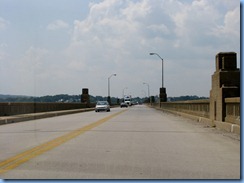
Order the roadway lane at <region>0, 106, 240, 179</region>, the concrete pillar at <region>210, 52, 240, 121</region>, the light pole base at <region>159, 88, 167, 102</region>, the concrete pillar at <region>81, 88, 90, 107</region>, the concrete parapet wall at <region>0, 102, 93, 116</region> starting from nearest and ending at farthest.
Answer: the roadway lane at <region>0, 106, 240, 179</region> < the concrete pillar at <region>210, 52, 240, 121</region> < the concrete parapet wall at <region>0, 102, 93, 116</region> < the light pole base at <region>159, 88, 167, 102</region> < the concrete pillar at <region>81, 88, 90, 107</region>

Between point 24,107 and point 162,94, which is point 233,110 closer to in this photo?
point 24,107

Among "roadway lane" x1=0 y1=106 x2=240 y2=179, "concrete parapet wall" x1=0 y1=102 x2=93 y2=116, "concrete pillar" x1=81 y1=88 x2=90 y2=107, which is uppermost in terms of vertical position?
"concrete pillar" x1=81 y1=88 x2=90 y2=107

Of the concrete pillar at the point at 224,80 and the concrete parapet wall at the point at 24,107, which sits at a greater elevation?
the concrete pillar at the point at 224,80

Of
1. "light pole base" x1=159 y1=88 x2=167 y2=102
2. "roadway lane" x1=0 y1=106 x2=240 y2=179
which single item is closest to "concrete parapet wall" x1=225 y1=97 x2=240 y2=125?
"roadway lane" x1=0 y1=106 x2=240 y2=179

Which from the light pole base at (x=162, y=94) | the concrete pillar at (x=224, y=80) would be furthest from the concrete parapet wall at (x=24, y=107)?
the light pole base at (x=162, y=94)

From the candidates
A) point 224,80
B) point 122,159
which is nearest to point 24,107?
point 224,80

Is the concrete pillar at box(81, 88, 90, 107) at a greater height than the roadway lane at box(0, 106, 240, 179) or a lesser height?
greater

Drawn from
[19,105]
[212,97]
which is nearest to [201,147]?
[212,97]

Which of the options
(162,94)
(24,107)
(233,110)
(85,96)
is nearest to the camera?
(233,110)

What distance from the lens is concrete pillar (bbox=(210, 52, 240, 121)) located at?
21000 mm

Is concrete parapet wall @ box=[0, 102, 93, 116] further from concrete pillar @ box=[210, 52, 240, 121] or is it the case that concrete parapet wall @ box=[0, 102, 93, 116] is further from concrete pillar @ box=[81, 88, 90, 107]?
concrete pillar @ box=[81, 88, 90, 107]

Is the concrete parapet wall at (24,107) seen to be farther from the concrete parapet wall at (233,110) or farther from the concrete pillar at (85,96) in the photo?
the concrete pillar at (85,96)

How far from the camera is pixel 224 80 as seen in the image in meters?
21.7

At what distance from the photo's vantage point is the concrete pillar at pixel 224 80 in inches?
827
